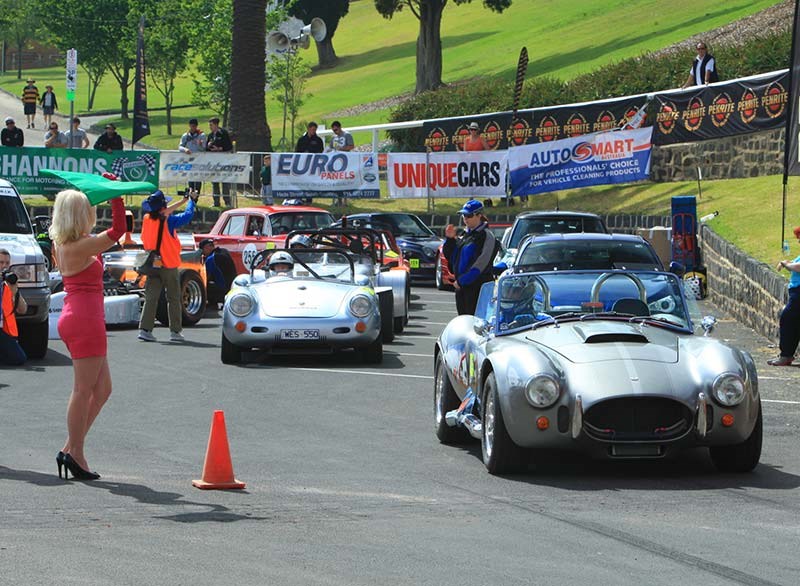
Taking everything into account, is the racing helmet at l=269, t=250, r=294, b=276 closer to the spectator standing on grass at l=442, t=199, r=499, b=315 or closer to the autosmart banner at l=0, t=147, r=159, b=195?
the spectator standing on grass at l=442, t=199, r=499, b=315

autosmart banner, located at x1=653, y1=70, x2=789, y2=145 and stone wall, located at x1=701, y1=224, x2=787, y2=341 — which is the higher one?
autosmart banner, located at x1=653, y1=70, x2=789, y2=145

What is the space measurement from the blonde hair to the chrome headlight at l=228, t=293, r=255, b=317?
7277 mm

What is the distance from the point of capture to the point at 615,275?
36.1 ft

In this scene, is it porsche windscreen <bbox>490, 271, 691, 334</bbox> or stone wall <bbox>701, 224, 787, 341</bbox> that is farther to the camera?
stone wall <bbox>701, 224, 787, 341</bbox>

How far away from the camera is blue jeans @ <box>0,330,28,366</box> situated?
51.7 feet

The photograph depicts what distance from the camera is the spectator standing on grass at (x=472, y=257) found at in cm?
1548

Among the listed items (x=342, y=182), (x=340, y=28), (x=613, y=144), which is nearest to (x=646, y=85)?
(x=613, y=144)

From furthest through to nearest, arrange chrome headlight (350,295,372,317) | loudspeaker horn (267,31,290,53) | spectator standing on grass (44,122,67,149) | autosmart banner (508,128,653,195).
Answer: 1. loudspeaker horn (267,31,290,53)
2. spectator standing on grass (44,122,67,149)
3. autosmart banner (508,128,653,195)
4. chrome headlight (350,295,372,317)

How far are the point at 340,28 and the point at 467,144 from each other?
252 feet

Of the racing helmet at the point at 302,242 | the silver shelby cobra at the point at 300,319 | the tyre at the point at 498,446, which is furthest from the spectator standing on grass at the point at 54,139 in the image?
the tyre at the point at 498,446

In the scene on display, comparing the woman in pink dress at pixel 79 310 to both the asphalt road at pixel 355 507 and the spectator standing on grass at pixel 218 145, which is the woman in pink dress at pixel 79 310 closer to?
the asphalt road at pixel 355 507

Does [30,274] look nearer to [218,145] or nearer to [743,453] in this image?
[743,453]

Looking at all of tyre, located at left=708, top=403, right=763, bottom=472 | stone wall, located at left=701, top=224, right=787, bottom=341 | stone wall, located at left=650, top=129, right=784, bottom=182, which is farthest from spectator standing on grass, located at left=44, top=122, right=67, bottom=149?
tyre, located at left=708, top=403, right=763, bottom=472

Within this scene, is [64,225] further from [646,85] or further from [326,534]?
[646,85]
